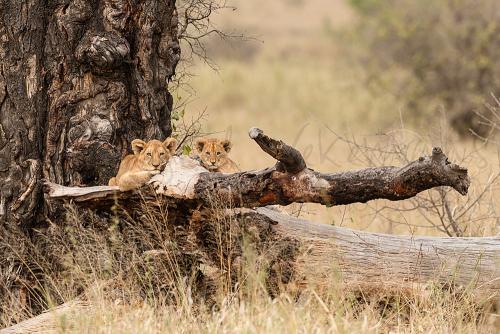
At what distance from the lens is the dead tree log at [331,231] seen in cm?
543

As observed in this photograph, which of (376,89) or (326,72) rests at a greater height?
(326,72)

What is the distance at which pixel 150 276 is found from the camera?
19.4 feet

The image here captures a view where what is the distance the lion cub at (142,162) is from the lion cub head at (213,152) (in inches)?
22.8

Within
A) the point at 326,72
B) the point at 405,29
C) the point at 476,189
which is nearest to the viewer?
the point at 476,189

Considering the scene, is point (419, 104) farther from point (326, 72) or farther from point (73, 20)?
point (73, 20)

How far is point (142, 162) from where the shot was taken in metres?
6.05

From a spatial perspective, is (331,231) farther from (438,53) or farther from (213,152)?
(438,53)

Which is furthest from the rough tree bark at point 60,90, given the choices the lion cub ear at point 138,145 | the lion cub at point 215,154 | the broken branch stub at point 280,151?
the broken branch stub at point 280,151

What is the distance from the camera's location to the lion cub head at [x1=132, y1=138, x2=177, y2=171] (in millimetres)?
6094

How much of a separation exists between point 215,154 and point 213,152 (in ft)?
0.07

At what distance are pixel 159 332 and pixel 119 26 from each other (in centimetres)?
234

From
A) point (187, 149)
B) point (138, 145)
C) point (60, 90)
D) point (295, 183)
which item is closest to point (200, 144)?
point (187, 149)

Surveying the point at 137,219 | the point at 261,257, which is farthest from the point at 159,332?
the point at 137,219

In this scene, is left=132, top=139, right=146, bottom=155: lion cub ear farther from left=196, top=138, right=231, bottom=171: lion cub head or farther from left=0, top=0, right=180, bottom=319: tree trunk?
left=196, top=138, right=231, bottom=171: lion cub head
